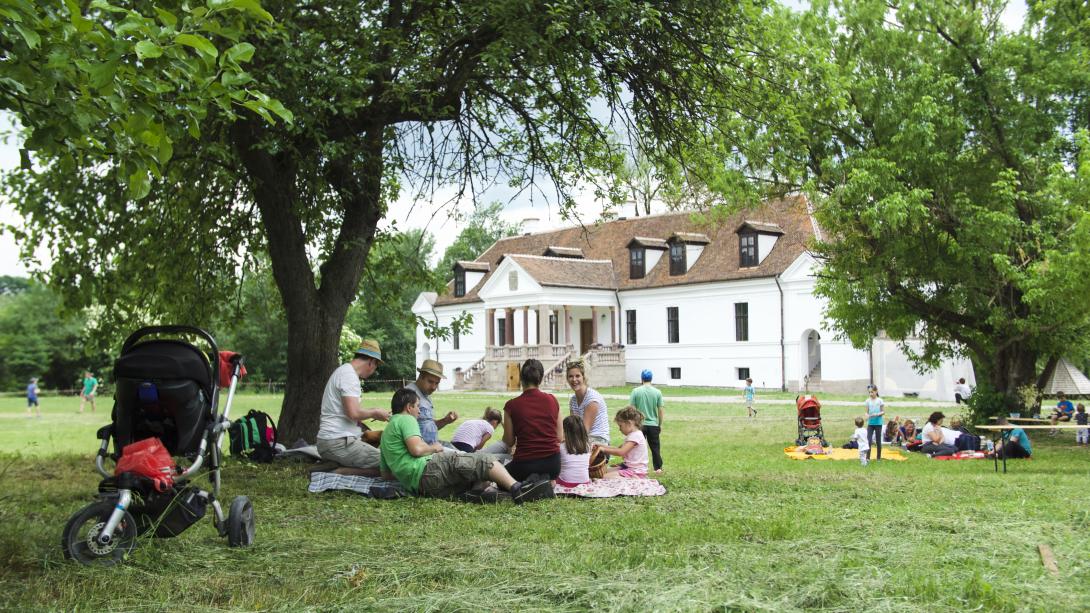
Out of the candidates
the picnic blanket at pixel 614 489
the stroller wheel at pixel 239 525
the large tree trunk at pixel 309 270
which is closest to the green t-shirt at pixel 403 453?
the picnic blanket at pixel 614 489

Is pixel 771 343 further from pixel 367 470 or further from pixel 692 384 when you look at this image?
pixel 367 470

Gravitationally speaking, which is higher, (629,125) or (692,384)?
(629,125)

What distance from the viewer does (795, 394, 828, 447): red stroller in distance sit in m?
17.5

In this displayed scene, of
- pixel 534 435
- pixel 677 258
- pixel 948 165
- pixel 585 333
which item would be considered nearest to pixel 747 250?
pixel 677 258

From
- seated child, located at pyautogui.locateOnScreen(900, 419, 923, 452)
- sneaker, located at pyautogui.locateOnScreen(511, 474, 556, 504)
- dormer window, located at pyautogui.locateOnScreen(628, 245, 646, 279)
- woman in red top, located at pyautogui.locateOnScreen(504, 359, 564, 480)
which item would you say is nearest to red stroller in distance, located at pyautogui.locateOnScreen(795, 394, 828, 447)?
seated child, located at pyautogui.locateOnScreen(900, 419, 923, 452)

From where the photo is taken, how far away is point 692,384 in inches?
1919

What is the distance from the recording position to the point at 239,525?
687 centimetres

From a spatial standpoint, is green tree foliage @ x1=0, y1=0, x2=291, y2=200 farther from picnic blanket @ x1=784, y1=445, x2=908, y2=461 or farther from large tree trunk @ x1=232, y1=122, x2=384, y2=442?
picnic blanket @ x1=784, y1=445, x2=908, y2=461

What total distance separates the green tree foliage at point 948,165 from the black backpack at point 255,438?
11.2m

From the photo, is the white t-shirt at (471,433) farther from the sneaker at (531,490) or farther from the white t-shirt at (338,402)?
the sneaker at (531,490)

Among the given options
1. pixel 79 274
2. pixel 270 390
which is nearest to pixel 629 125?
pixel 79 274

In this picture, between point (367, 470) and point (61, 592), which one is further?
point (367, 470)

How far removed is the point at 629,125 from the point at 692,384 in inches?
1430

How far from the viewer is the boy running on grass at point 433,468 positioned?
962 centimetres
